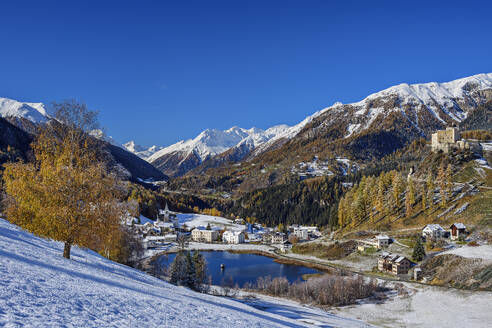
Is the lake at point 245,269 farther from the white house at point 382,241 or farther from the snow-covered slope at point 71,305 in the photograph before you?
the snow-covered slope at point 71,305

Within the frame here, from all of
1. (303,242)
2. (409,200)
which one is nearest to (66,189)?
(409,200)

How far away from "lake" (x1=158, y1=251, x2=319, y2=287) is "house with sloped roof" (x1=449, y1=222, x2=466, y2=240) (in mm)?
32906

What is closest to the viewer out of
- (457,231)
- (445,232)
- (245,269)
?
(457,231)

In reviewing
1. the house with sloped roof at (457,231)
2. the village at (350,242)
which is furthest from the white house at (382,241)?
the house with sloped roof at (457,231)

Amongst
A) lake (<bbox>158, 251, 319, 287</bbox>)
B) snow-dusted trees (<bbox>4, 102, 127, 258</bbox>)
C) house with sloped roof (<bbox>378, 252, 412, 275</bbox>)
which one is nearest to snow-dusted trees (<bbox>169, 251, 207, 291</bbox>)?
lake (<bbox>158, 251, 319, 287</bbox>)

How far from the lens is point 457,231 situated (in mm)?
74188

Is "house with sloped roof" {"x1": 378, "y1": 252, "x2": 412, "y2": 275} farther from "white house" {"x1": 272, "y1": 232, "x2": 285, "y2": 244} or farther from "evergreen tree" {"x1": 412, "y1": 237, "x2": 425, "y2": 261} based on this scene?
"white house" {"x1": 272, "y1": 232, "x2": 285, "y2": 244}

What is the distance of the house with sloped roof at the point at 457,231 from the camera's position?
7381 cm

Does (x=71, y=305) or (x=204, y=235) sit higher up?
(x=71, y=305)

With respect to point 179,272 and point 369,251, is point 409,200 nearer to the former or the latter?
point 369,251

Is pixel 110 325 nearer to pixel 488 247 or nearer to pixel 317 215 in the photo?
pixel 488 247

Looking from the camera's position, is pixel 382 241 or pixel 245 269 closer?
pixel 382 241

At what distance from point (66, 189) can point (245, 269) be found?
77312 millimetres

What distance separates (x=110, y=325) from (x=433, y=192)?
105675 millimetres
